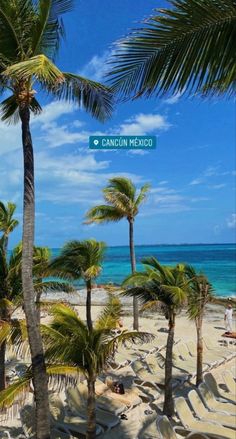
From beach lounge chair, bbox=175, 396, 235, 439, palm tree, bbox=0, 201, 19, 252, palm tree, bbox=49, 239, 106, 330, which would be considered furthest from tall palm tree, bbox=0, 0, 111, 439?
palm tree, bbox=0, 201, 19, 252

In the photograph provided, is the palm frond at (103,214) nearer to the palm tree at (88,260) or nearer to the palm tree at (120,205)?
the palm tree at (120,205)

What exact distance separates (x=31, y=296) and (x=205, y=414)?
5.46 metres

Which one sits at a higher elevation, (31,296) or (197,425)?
(31,296)

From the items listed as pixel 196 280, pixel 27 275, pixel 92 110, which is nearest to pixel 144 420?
pixel 196 280

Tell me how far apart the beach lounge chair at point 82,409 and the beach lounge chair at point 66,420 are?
173 millimetres

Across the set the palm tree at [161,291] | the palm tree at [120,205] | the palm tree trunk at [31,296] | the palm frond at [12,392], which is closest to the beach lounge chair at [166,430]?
the palm tree at [161,291]

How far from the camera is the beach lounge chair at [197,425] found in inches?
327

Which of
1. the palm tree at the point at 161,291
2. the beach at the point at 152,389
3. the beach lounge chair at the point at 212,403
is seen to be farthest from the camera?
the palm tree at the point at 161,291

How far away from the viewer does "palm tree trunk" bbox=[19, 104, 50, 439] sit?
644 cm

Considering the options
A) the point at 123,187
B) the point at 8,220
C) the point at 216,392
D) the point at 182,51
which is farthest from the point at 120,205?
the point at 182,51

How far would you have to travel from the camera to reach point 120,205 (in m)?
20.0

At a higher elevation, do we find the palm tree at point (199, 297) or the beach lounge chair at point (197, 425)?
the palm tree at point (199, 297)

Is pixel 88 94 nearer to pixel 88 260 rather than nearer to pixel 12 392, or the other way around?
pixel 12 392

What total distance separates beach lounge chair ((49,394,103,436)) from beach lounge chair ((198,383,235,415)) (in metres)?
2.66
